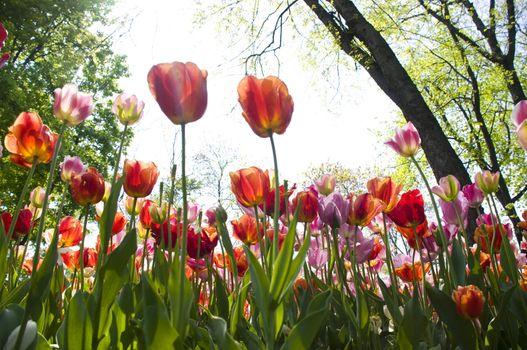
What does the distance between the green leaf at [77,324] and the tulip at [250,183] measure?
0.47 meters

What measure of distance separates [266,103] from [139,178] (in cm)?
45

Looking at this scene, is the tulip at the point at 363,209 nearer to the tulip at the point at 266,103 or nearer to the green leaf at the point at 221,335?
the tulip at the point at 266,103

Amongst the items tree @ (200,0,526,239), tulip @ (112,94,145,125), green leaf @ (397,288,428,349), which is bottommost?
green leaf @ (397,288,428,349)

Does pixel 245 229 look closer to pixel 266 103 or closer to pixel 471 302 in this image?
pixel 266 103

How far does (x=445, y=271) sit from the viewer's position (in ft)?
3.84

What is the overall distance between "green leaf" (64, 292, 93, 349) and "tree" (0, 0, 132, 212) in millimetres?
7853

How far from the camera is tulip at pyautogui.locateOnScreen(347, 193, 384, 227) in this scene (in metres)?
1.21

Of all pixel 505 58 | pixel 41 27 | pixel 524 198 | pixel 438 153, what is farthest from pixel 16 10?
pixel 524 198

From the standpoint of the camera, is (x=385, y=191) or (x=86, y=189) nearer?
(x=86, y=189)

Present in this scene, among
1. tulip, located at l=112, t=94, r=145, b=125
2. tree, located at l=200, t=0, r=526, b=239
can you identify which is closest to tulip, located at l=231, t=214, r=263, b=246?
tulip, located at l=112, t=94, r=145, b=125

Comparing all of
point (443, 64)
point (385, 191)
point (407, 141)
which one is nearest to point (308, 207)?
point (385, 191)

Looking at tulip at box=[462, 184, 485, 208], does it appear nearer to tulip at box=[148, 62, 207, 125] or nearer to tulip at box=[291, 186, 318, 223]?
tulip at box=[291, 186, 318, 223]

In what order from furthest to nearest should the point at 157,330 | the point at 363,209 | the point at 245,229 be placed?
the point at 245,229 → the point at 363,209 → the point at 157,330

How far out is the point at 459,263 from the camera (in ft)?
3.67
